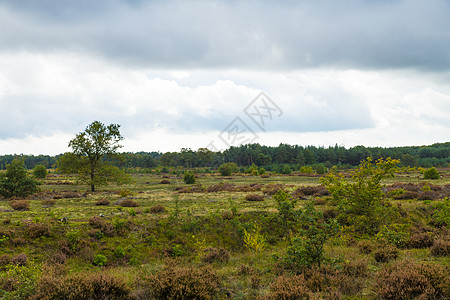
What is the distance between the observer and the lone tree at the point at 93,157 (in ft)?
120

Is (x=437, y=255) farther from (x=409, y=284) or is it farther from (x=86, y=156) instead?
(x=86, y=156)

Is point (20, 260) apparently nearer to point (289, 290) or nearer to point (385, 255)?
point (289, 290)

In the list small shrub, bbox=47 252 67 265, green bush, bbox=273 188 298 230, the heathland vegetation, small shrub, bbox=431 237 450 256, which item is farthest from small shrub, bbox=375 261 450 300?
small shrub, bbox=47 252 67 265

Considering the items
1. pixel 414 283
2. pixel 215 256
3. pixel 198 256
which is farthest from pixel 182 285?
pixel 414 283

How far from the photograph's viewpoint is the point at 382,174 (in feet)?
53.9

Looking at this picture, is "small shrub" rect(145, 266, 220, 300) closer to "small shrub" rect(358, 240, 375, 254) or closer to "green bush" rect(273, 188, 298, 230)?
"small shrub" rect(358, 240, 375, 254)

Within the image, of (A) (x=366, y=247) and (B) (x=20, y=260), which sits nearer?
(B) (x=20, y=260)

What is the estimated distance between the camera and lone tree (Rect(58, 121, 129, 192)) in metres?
36.7

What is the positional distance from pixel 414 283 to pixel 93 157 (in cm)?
3831

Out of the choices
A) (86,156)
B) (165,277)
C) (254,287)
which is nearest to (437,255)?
(254,287)

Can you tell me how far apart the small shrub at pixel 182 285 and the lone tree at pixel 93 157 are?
32308 millimetres

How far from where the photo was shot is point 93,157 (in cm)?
3747

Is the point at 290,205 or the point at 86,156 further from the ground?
the point at 86,156

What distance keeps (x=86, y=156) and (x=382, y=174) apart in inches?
1409
